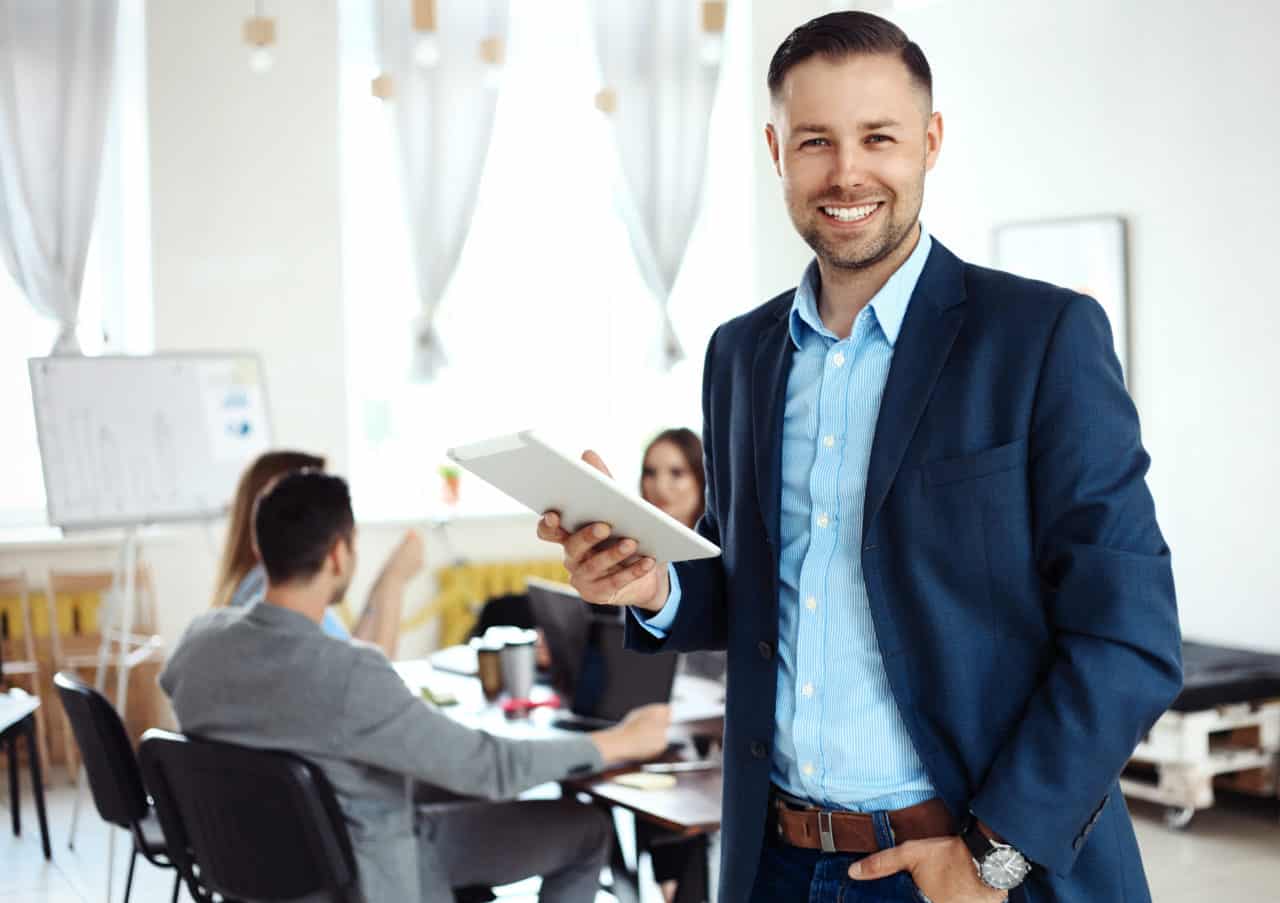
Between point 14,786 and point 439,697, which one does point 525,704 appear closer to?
point 439,697

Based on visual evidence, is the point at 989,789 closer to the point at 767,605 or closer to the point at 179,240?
the point at 767,605

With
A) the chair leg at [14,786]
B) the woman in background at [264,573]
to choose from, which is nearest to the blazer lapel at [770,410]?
the woman in background at [264,573]

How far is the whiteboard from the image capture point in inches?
210

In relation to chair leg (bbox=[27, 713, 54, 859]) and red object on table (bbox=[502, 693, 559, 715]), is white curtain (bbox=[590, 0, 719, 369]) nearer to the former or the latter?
chair leg (bbox=[27, 713, 54, 859])

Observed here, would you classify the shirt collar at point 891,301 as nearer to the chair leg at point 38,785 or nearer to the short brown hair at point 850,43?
the short brown hair at point 850,43

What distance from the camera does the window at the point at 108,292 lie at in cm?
676

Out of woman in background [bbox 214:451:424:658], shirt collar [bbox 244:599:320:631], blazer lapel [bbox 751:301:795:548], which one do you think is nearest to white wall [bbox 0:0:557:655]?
woman in background [bbox 214:451:424:658]

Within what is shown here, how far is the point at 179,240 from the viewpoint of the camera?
6602 millimetres

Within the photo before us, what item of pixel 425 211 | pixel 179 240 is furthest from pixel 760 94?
pixel 179 240

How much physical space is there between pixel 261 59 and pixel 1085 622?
5.69 meters

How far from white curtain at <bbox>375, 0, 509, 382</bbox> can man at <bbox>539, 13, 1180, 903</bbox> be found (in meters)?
5.63

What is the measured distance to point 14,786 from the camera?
17.1ft

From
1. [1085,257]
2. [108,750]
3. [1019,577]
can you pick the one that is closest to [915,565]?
[1019,577]

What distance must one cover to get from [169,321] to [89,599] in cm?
131
